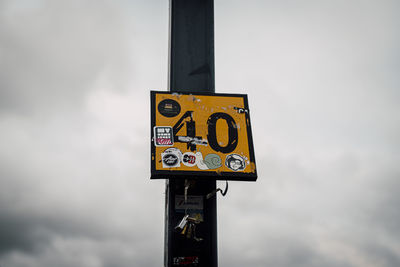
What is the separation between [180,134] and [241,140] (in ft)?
2.01

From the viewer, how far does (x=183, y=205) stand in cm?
398

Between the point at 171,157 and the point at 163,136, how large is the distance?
25 centimetres

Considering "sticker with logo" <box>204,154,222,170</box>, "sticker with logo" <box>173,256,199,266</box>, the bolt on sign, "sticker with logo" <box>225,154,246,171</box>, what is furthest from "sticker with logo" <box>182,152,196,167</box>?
"sticker with logo" <box>173,256,199,266</box>

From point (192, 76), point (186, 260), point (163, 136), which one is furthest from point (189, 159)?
point (192, 76)

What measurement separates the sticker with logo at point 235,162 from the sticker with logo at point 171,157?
46 cm

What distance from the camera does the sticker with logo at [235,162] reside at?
3846mm

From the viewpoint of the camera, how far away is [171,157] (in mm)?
3793

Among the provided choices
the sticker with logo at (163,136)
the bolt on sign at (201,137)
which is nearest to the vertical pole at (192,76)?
the bolt on sign at (201,137)

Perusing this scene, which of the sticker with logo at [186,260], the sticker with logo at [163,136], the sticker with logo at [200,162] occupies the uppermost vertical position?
the sticker with logo at [163,136]

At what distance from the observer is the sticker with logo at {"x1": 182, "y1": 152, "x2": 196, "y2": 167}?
12.4 feet

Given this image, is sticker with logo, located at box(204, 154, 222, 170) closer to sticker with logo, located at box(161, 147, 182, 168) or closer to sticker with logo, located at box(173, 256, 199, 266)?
sticker with logo, located at box(161, 147, 182, 168)

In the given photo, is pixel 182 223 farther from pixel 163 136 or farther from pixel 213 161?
pixel 163 136

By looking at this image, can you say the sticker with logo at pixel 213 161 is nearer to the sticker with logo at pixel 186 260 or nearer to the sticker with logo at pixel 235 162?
the sticker with logo at pixel 235 162

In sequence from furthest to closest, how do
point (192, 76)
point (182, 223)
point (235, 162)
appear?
point (192, 76)
point (235, 162)
point (182, 223)
